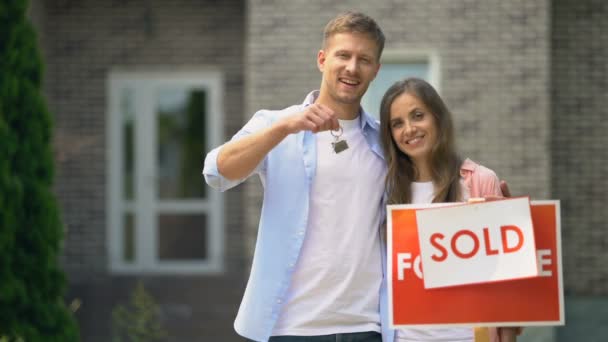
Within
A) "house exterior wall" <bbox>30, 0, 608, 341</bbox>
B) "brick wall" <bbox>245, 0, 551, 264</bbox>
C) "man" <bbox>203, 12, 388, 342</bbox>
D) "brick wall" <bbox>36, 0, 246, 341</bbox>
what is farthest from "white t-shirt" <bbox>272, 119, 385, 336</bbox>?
"brick wall" <bbox>36, 0, 246, 341</bbox>

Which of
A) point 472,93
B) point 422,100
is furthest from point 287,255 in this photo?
point 472,93

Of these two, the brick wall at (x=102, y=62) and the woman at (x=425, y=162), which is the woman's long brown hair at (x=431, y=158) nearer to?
the woman at (x=425, y=162)

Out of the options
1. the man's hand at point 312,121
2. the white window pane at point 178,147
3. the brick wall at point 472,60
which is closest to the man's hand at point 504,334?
the man's hand at point 312,121

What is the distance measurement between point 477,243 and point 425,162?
1.16 feet

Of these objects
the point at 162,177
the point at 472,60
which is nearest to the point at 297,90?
the point at 472,60

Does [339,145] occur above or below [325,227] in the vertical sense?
above

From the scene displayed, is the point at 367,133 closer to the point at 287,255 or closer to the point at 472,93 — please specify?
the point at 287,255

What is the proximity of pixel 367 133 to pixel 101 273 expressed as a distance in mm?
8605

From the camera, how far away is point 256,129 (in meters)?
3.06

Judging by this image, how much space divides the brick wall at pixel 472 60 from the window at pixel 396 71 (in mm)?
120

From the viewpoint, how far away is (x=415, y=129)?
10.1 feet

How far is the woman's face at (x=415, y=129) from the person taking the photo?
3076 millimetres

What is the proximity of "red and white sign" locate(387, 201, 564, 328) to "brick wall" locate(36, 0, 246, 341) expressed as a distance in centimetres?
833

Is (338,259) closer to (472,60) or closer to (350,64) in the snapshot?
(350,64)
